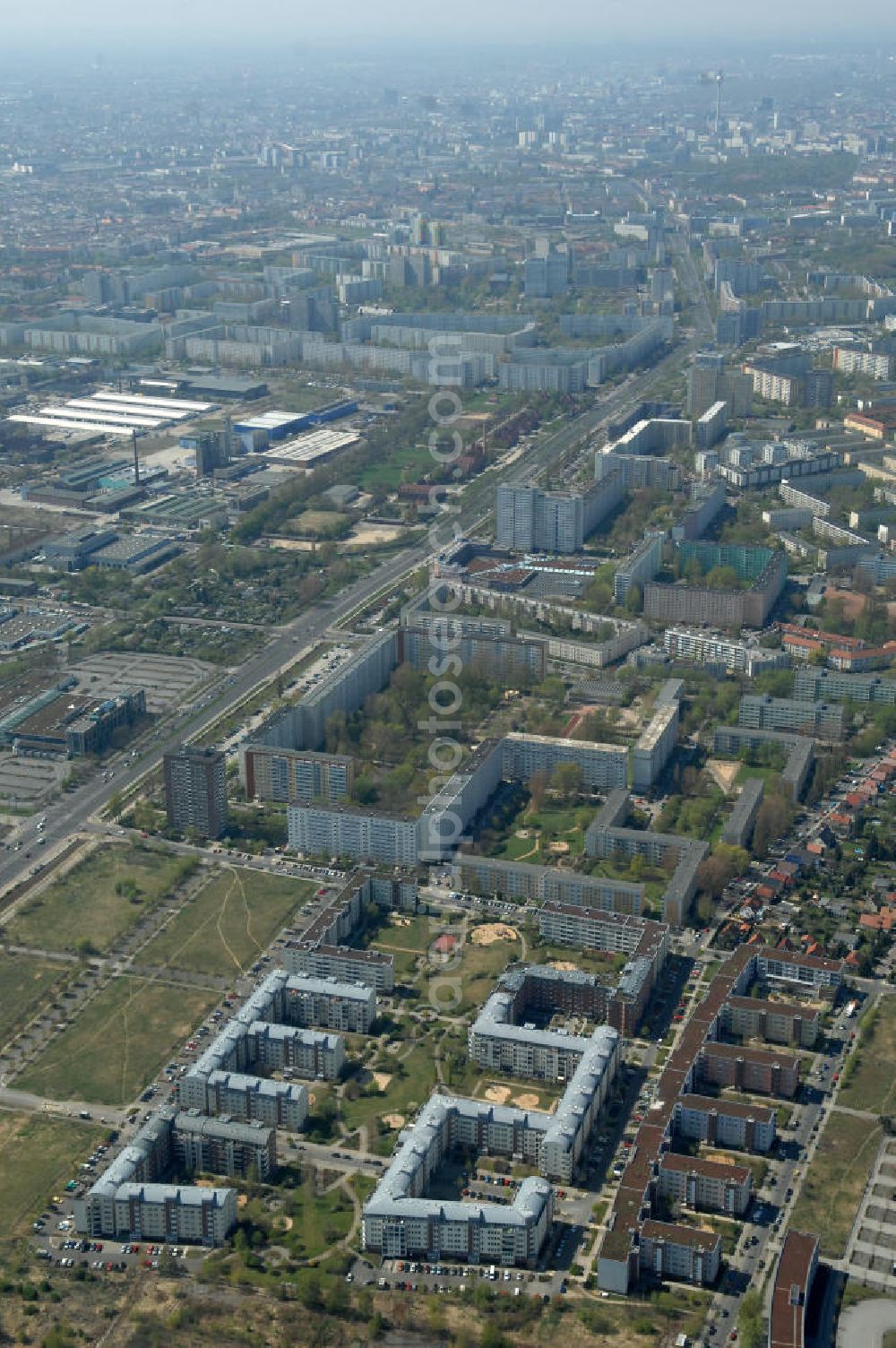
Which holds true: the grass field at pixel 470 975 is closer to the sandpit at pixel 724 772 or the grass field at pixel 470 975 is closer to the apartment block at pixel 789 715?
the sandpit at pixel 724 772

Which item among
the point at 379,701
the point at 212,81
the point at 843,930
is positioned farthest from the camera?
the point at 212,81

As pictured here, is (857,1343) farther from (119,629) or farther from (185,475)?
(185,475)

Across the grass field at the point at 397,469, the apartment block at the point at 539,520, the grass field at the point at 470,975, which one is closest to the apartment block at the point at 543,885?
the grass field at the point at 470,975

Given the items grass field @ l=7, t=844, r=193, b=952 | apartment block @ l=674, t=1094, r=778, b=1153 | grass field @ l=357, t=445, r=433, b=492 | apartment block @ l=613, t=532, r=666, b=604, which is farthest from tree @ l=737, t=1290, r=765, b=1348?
grass field @ l=357, t=445, r=433, b=492

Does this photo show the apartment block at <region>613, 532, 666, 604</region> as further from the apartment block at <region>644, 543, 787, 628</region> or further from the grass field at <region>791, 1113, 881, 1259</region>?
the grass field at <region>791, 1113, 881, 1259</region>

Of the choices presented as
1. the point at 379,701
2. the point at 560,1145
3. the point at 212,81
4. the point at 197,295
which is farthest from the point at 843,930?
the point at 212,81

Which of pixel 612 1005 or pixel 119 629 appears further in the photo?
pixel 119 629
